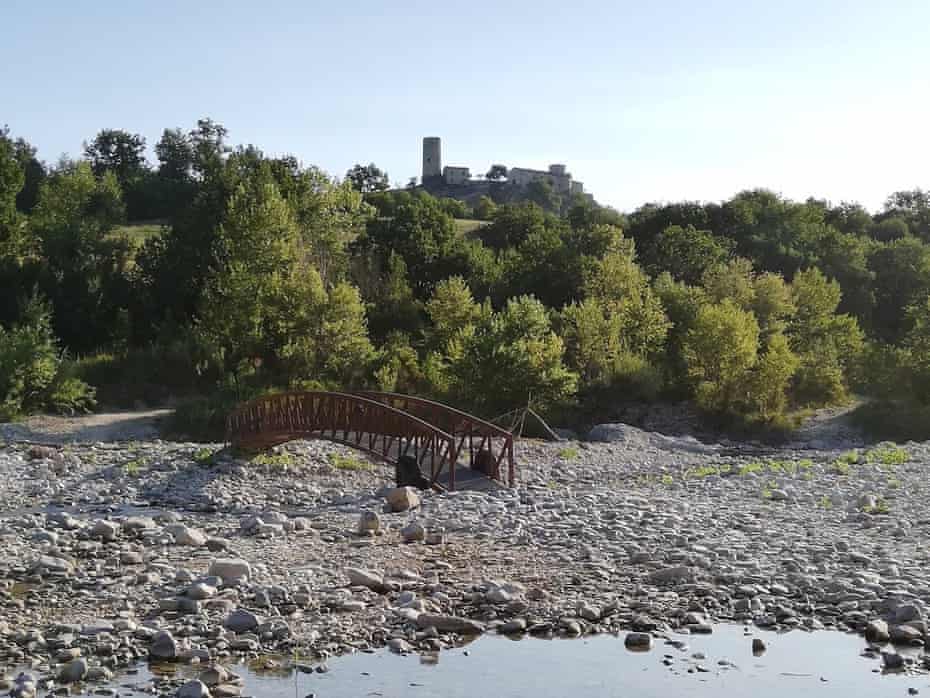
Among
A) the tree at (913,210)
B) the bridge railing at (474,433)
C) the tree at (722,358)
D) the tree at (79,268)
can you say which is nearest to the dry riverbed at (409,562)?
the bridge railing at (474,433)

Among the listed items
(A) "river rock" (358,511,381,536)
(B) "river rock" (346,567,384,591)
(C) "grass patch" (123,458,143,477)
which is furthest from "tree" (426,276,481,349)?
(B) "river rock" (346,567,384,591)

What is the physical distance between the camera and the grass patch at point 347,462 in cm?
3019

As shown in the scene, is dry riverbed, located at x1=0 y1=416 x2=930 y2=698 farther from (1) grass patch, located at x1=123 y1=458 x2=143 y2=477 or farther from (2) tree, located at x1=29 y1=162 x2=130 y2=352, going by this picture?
(2) tree, located at x1=29 y1=162 x2=130 y2=352

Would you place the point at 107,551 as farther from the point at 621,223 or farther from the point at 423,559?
the point at 621,223

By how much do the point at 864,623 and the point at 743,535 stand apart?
5.14 m

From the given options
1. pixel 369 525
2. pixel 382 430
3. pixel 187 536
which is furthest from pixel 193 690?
pixel 382 430

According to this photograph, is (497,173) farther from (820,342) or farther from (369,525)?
(369,525)

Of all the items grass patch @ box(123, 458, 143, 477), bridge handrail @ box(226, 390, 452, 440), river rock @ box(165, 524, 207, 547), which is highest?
bridge handrail @ box(226, 390, 452, 440)

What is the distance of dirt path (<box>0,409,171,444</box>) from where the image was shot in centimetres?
3700

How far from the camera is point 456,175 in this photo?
447 ft

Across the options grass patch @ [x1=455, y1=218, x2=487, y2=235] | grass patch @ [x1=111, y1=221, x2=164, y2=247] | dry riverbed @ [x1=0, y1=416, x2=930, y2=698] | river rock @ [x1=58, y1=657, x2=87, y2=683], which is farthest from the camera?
grass patch @ [x1=455, y1=218, x2=487, y2=235]

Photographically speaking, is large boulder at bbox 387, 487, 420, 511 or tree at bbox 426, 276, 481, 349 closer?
large boulder at bbox 387, 487, 420, 511

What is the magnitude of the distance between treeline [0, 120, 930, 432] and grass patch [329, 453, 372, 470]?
1055cm

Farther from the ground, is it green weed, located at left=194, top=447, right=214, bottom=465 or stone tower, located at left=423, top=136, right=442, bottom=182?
stone tower, located at left=423, top=136, right=442, bottom=182
